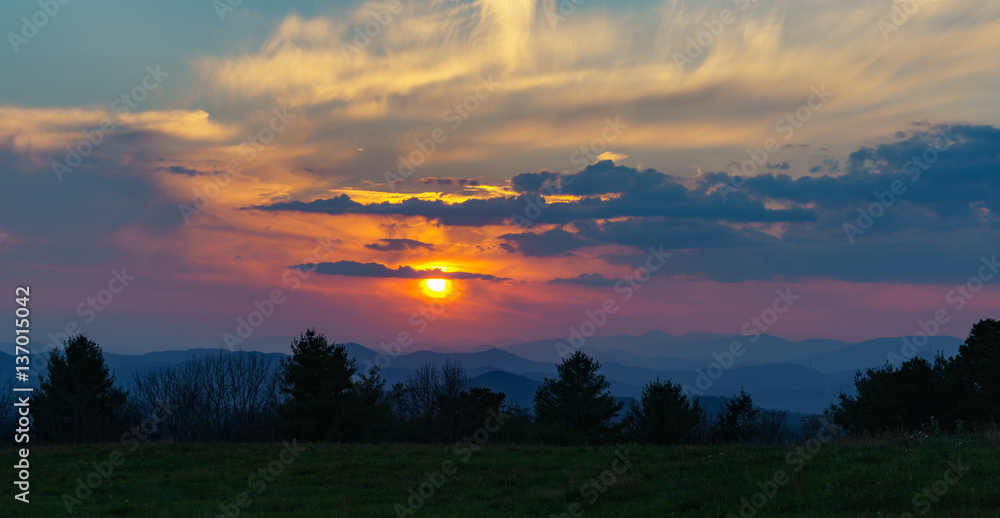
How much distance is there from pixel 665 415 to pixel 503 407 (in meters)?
22.2

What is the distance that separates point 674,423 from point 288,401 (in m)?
32.7

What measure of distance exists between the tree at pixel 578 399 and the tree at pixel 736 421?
1020cm

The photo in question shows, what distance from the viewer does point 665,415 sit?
177ft

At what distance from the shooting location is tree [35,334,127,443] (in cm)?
5750

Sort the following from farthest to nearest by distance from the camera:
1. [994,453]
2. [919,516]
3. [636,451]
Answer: [636,451] → [994,453] → [919,516]

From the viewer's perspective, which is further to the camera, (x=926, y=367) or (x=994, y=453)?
(x=926, y=367)

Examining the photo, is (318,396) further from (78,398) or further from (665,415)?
(665,415)

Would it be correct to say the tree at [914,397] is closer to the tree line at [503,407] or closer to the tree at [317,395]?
the tree line at [503,407]

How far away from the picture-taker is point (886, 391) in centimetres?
5188

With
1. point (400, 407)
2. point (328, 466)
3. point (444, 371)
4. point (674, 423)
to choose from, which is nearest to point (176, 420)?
point (400, 407)

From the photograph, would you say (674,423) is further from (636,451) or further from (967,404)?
(636,451)

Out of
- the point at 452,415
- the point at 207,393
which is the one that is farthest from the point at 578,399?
the point at 207,393

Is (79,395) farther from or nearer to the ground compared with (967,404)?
farther from the ground

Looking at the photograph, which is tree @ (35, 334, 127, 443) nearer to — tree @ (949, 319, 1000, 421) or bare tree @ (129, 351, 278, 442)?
bare tree @ (129, 351, 278, 442)
